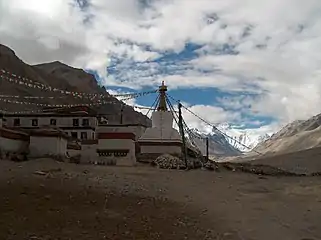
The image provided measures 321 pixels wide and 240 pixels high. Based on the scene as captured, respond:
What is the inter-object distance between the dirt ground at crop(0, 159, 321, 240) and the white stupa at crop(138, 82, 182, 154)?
43.2 ft

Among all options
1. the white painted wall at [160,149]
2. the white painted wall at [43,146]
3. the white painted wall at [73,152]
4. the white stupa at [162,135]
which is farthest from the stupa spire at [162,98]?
the white painted wall at [43,146]

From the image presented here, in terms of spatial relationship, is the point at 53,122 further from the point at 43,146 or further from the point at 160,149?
the point at 43,146

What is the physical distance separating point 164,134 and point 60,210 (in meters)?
21.3

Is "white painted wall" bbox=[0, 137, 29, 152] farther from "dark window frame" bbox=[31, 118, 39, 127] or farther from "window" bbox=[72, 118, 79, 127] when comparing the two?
"dark window frame" bbox=[31, 118, 39, 127]

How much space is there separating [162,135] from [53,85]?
7597 centimetres

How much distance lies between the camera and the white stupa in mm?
30938

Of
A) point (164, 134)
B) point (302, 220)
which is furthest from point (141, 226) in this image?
point (164, 134)

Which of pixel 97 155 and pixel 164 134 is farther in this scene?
pixel 164 134

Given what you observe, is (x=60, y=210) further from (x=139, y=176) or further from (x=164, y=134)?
(x=164, y=134)

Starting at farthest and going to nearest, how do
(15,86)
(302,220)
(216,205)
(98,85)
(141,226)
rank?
(98,85)
(15,86)
(216,205)
(302,220)
(141,226)

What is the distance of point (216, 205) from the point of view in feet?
44.2

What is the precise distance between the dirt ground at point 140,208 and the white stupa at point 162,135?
13156 millimetres

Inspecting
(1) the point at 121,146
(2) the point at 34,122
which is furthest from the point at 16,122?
(1) the point at 121,146

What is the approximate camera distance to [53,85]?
103250 mm
